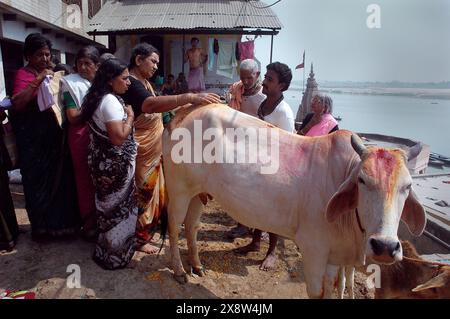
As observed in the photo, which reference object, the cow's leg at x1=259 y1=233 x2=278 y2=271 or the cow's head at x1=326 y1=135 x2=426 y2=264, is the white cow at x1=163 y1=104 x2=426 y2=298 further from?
the cow's leg at x1=259 y1=233 x2=278 y2=271

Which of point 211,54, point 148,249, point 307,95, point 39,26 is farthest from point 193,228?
point 307,95

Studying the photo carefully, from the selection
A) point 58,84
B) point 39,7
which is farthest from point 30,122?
point 39,7

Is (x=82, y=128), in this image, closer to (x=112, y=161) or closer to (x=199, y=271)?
(x=112, y=161)

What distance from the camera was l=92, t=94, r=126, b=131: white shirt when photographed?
2.80 metres

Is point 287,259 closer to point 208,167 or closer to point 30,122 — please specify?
point 208,167

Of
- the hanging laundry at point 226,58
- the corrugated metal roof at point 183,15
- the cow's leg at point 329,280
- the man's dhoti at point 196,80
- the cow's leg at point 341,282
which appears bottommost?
the cow's leg at point 341,282

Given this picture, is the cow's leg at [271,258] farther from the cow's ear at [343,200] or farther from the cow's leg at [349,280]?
the cow's ear at [343,200]

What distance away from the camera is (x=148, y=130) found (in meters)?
3.58

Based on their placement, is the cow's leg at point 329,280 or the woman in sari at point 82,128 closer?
the cow's leg at point 329,280

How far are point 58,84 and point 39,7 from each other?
7.96 m

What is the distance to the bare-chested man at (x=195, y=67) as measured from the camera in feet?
32.7

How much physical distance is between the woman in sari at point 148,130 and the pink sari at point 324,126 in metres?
1.14

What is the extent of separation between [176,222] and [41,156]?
1.59 meters

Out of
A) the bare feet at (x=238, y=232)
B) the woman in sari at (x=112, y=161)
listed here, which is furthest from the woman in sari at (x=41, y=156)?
the bare feet at (x=238, y=232)
